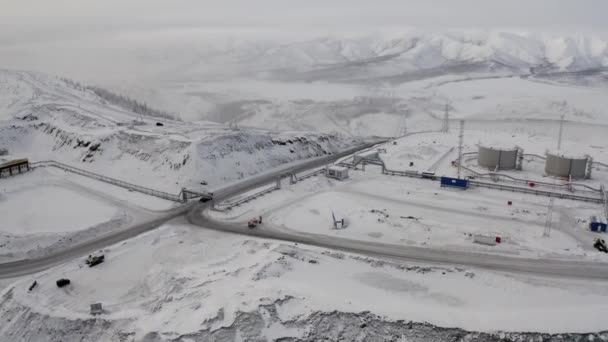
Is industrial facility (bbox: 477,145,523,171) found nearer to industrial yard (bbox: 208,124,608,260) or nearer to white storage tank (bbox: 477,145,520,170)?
white storage tank (bbox: 477,145,520,170)

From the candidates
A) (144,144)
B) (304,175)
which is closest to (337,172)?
(304,175)

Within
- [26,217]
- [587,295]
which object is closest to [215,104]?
[26,217]

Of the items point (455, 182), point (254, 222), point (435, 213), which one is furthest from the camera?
point (455, 182)

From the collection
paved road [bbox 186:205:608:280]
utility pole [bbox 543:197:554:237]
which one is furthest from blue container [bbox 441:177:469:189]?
paved road [bbox 186:205:608:280]

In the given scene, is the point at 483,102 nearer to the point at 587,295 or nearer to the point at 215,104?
the point at 215,104

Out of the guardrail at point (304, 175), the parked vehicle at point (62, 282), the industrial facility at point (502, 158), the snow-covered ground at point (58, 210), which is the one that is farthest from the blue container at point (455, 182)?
the parked vehicle at point (62, 282)

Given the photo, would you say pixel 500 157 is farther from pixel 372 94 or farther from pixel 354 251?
pixel 372 94

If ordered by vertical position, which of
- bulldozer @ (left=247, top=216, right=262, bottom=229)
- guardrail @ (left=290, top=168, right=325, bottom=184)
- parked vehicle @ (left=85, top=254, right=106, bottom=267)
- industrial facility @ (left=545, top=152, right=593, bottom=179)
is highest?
industrial facility @ (left=545, top=152, right=593, bottom=179)
